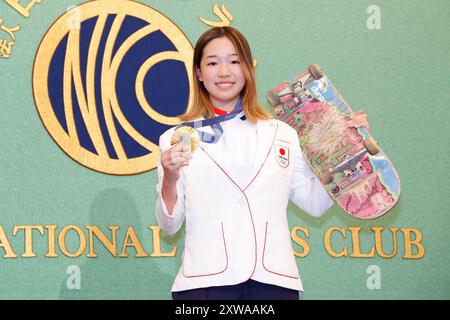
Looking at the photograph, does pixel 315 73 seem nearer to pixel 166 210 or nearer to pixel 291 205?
pixel 166 210

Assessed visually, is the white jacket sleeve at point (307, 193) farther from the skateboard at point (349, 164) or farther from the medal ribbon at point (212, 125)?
the medal ribbon at point (212, 125)

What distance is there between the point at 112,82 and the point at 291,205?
0.93m

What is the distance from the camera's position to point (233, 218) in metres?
1.91

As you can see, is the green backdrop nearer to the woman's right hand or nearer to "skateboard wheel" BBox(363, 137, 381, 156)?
"skateboard wheel" BBox(363, 137, 381, 156)

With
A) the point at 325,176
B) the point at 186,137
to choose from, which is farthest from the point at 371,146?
the point at 186,137

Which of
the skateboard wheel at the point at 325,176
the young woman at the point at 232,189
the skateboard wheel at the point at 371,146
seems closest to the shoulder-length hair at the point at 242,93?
the young woman at the point at 232,189

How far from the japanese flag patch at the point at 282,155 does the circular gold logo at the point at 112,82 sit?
3.88ft

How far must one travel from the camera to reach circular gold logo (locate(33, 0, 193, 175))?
311 centimetres

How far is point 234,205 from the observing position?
1.92 metres

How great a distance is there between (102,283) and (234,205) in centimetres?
136

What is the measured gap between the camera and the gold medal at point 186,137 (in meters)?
1.90
